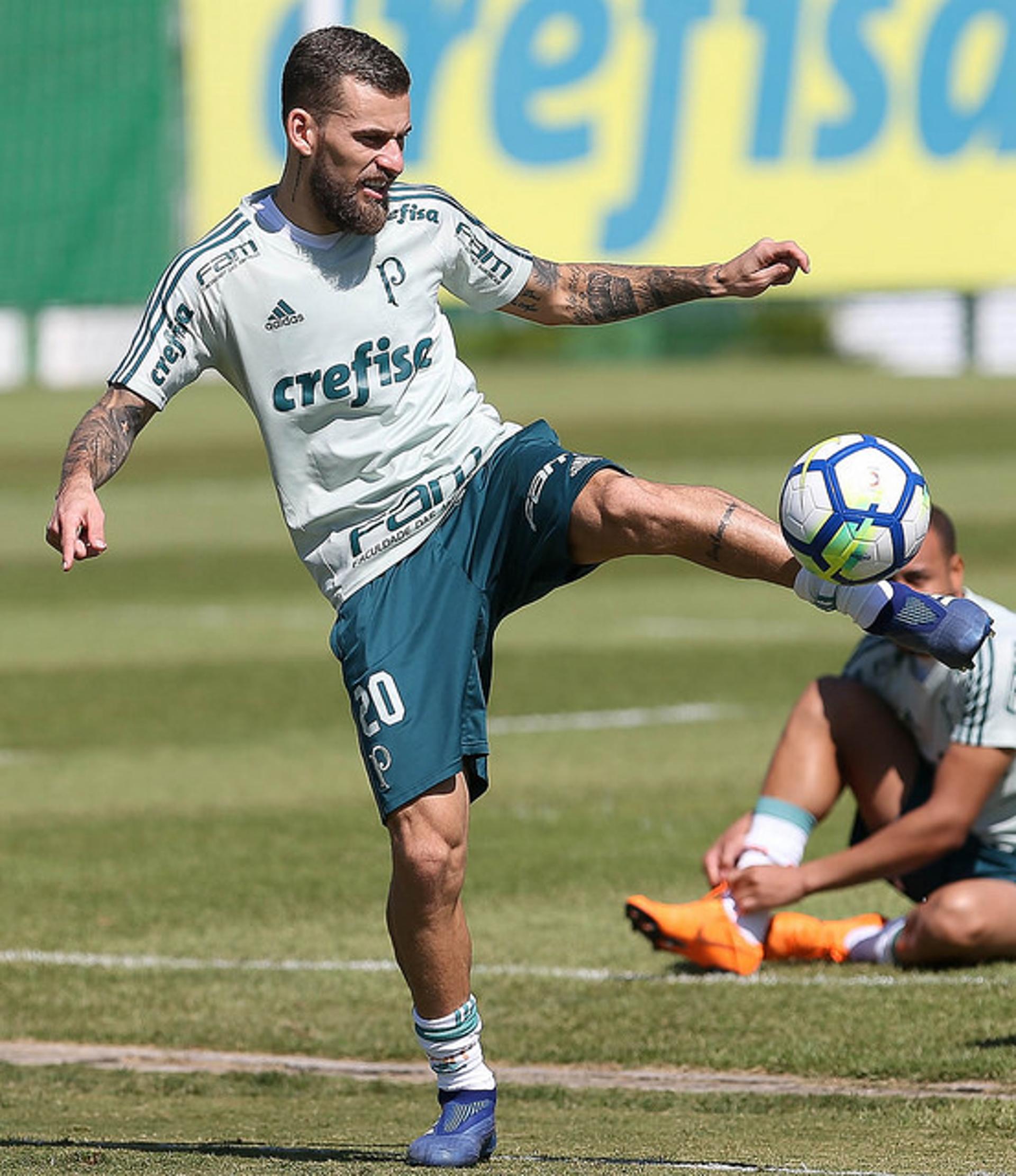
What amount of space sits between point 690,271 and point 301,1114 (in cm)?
233

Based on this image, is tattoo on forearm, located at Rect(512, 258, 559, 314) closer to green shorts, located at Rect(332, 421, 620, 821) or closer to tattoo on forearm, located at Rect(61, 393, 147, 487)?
green shorts, located at Rect(332, 421, 620, 821)

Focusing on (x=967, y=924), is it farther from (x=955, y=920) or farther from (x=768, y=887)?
→ (x=768, y=887)

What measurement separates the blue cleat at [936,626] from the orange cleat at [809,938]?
230 centimetres

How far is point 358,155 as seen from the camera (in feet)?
18.9

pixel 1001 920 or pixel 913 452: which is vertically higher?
pixel 1001 920

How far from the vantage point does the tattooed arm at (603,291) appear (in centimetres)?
621

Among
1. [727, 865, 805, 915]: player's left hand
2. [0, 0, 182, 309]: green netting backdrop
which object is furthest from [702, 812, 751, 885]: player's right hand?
[0, 0, 182, 309]: green netting backdrop

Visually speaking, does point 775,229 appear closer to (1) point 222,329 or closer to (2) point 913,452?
(2) point 913,452

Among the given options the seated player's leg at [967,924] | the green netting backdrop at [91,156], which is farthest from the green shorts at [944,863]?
the green netting backdrop at [91,156]

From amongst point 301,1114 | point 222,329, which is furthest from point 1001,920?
point 222,329

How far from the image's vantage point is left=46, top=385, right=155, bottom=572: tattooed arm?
538 centimetres

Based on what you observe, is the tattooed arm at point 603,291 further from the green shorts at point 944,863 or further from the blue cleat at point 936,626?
the green shorts at point 944,863

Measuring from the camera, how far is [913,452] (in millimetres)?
24547

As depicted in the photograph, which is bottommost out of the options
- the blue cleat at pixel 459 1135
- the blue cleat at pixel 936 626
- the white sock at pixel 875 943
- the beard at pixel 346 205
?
the white sock at pixel 875 943
